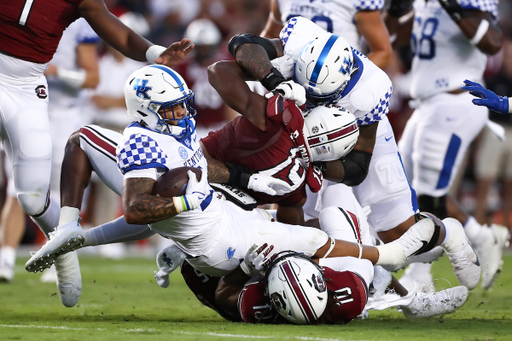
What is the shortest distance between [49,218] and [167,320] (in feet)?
3.31

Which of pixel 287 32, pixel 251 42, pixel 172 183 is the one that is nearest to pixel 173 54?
pixel 251 42

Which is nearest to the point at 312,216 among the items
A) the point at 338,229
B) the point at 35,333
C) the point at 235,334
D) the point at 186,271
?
the point at 338,229

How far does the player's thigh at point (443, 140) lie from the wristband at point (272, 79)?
7.35 feet

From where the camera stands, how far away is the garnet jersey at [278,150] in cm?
446

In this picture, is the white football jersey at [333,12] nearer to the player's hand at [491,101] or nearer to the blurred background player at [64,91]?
the player's hand at [491,101]

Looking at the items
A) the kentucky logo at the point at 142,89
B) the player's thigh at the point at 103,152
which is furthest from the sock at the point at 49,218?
the kentucky logo at the point at 142,89

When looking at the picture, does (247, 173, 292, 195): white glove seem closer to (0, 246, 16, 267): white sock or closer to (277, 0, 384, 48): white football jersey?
(277, 0, 384, 48): white football jersey

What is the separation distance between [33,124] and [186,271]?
1.26m

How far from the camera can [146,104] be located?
4059 mm

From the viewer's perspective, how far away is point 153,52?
4770 millimetres

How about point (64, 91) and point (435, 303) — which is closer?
point (435, 303)

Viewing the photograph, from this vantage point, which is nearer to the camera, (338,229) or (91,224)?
(338,229)

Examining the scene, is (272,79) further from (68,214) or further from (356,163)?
(68,214)

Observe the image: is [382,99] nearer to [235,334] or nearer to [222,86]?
[222,86]
